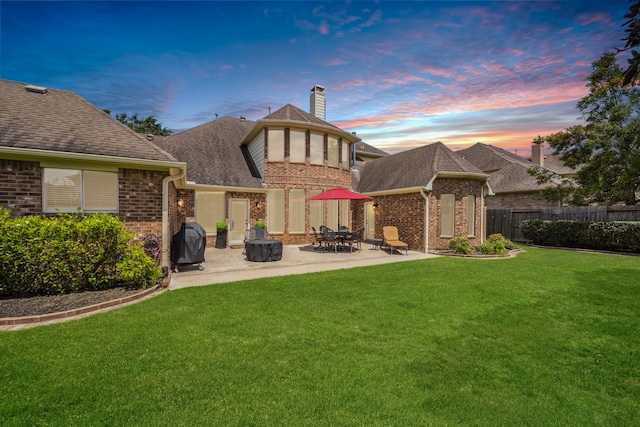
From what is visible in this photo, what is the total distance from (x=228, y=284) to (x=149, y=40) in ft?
32.5

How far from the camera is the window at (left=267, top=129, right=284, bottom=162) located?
15.2 meters

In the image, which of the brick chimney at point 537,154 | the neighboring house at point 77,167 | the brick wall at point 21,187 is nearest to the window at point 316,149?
the neighboring house at point 77,167

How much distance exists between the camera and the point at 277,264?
1022 centimetres

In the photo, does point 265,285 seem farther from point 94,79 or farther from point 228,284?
point 94,79

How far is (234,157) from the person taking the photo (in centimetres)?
1672

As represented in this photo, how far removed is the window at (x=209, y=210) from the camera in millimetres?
14336

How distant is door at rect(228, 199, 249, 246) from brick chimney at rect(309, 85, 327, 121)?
884 centimetres

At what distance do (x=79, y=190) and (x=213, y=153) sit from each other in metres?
9.31

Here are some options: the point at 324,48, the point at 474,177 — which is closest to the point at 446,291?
the point at 474,177

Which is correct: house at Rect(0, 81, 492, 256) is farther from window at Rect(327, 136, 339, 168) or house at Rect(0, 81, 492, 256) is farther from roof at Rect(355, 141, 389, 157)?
roof at Rect(355, 141, 389, 157)

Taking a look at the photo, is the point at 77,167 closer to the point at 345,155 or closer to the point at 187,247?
the point at 187,247

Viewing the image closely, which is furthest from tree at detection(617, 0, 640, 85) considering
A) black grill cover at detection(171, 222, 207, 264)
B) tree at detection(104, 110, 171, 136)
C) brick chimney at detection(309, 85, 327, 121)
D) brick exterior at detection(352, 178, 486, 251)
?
tree at detection(104, 110, 171, 136)

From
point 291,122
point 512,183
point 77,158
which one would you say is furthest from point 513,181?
point 77,158

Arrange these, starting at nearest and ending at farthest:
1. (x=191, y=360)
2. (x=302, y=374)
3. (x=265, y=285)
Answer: (x=302, y=374)
(x=191, y=360)
(x=265, y=285)
